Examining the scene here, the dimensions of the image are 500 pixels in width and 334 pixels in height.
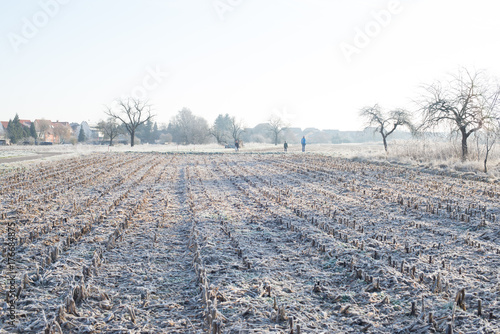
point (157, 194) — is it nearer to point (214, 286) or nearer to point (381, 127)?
point (214, 286)

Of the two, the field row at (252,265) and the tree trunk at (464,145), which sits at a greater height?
the tree trunk at (464,145)

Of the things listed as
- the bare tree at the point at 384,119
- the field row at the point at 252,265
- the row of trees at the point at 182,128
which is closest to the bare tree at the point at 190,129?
the row of trees at the point at 182,128

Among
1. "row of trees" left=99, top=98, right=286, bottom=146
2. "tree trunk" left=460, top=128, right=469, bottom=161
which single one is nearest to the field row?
A: "tree trunk" left=460, top=128, right=469, bottom=161

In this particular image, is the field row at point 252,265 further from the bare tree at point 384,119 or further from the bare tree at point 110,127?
the bare tree at point 110,127

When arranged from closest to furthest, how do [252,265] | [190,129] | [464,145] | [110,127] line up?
[252,265] → [464,145] → [110,127] → [190,129]

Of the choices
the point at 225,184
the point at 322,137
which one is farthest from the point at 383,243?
the point at 322,137

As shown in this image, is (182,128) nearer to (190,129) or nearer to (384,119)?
(190,129)

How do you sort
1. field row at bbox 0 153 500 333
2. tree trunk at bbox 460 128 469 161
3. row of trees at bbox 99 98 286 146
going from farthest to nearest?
row of trees at bbox 99 98 286 146 → tree trunk at bbox 460 128 469 161 → field row at bbox 0 153 500 333

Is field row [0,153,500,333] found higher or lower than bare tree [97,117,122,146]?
lower

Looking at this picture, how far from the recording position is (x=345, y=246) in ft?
20.6

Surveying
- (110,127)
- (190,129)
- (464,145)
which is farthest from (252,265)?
(190,129)

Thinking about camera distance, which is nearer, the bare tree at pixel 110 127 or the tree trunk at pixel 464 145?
the tree trunk at pixel 464 145

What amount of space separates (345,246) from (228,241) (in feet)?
7.09

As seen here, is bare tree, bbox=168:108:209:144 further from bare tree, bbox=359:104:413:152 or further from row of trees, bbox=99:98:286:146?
bare tree, bbox=359:104:413:152
